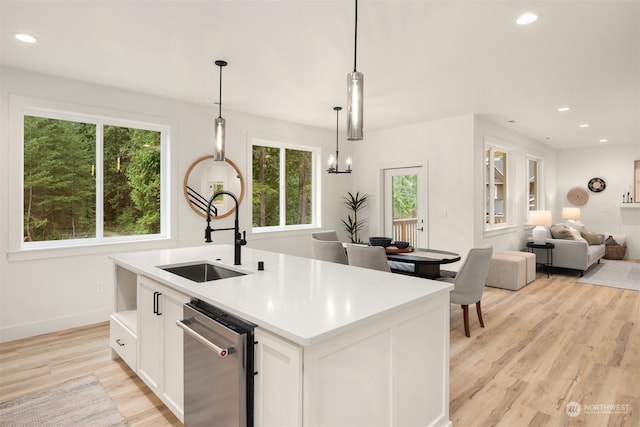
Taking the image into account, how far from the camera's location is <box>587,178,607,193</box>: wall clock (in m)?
8.49

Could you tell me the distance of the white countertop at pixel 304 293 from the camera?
4.38 feet

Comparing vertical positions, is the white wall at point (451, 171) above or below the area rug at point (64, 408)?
above

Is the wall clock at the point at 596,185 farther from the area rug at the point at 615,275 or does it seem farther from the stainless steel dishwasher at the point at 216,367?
the stainless steel dishwasher at the point at 216,367

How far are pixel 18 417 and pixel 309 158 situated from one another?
193 inches

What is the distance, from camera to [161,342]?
2.12 meters

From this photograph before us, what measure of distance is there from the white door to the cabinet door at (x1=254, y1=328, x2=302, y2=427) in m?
4.82

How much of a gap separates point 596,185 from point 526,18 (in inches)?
314

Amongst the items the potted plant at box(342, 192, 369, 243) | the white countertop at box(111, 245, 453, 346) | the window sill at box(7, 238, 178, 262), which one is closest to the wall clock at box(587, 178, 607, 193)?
the potted plant at box(342, 192, 369, 243)

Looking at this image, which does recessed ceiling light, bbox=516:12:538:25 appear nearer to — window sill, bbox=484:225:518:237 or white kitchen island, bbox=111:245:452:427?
white kitchen island, bbox=111:245:452:427

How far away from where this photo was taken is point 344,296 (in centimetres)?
169

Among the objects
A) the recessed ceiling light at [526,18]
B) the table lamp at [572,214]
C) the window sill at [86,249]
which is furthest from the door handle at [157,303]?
the table lamp at [572,214]

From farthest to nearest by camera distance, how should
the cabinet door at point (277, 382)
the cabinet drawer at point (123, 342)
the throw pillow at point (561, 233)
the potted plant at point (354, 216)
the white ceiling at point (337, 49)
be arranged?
the potted plant at point (354, 216)
the throw pillow at point (561, 233)
the cabinet drawer at point (123, 342)
the white ceiling at point (337, 49)
the cabinet door at point (277, 382)

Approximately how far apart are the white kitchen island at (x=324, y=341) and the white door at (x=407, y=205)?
12.6 feet

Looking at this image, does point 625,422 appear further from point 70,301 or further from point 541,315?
point 70,301
